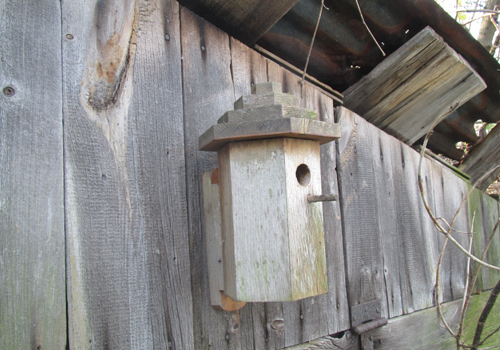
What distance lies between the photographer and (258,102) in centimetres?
115

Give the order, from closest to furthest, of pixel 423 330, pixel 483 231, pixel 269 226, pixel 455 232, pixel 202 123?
pixel 269 226, pixel 202 123, pixel 423 330, pixel 455 232, pixel 483 231

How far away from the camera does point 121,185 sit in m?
1.13

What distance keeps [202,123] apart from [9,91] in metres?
0.61

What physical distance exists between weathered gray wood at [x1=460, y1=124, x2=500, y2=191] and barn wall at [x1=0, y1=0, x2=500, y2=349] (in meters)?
1.52

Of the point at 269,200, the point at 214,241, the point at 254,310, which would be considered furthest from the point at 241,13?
the point at 254,310

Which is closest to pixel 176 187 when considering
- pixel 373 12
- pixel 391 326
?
pixel 373 12

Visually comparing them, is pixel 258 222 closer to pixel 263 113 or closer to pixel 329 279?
pixel 263 113

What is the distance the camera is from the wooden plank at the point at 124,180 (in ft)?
3.43

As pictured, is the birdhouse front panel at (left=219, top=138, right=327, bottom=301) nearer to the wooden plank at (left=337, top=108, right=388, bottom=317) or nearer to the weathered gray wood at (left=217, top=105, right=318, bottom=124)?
the weathered gray wood at (left=217, top=105, right=318, bottom=124)

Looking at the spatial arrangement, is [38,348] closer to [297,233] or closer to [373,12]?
[297,233]

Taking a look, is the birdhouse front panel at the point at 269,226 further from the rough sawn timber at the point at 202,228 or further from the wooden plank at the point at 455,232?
the wooden plank at the point at 455,232

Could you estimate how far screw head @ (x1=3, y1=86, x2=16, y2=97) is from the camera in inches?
38.4

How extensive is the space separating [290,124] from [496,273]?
2.44 m


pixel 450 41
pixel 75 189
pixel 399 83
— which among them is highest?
pixel 450 41
